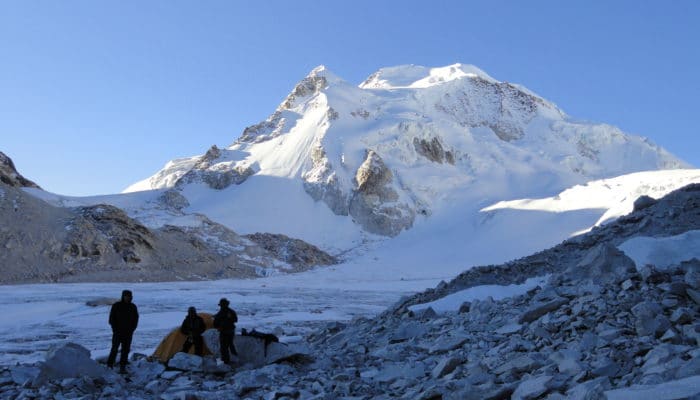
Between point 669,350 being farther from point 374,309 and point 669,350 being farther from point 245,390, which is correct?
point 374,309

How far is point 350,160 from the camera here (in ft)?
253

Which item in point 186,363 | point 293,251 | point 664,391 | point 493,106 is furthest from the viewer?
point 493,106

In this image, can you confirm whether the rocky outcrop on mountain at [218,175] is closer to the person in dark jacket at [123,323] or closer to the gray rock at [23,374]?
the person in dark jacket at [123,323]

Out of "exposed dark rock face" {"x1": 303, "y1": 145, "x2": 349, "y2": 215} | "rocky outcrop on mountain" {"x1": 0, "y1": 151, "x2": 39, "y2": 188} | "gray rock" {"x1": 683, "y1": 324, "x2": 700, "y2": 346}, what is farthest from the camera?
"exposed dark rock face" {"x1": 303, "y1": 145, "x2": 349, "y2": 215}

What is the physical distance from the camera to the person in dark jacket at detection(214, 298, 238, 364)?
8328 mm

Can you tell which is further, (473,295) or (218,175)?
(218,175)

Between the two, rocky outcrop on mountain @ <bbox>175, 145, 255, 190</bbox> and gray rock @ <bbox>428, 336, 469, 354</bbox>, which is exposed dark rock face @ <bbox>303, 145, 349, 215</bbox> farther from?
gray rock @ <bbox>428, 336, 469, 354</bbox>

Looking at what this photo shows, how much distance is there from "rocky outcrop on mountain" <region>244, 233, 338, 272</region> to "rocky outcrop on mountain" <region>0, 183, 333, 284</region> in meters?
1.13

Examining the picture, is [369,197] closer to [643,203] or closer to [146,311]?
[146,311]

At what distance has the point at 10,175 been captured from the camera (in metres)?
45.5

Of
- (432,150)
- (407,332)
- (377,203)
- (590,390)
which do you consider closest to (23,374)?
(407,332)

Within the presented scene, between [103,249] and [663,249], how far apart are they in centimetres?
3619

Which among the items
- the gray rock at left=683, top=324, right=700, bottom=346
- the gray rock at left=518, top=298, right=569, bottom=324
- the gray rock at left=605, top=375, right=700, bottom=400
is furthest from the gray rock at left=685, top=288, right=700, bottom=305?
the gray rock at left=605, top=375, right=700, bottom=400

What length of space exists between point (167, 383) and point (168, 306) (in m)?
17.6
